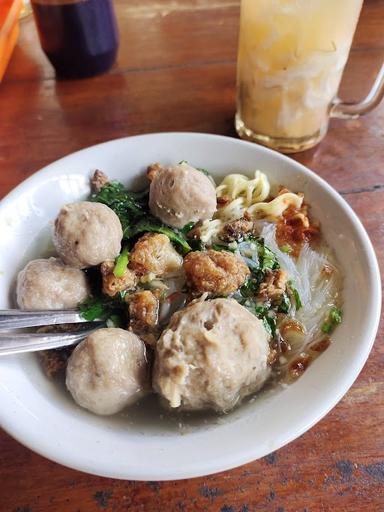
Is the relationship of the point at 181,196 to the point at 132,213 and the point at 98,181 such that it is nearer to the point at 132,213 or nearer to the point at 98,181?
the point at 132,213

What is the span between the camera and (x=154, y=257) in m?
1.23

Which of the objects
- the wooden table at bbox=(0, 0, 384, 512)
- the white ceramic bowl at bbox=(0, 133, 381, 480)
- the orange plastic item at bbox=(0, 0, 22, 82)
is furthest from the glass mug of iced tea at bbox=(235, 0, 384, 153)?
the orange plastic item at bbox=(0, 0, 22, 82)

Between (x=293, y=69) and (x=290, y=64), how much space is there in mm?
19

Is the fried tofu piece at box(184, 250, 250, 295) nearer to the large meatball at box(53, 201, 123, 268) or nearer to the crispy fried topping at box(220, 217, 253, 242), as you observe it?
the crispy fried topping at box(220, 217, 253, 242)

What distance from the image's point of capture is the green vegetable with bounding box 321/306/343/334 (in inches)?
43.1

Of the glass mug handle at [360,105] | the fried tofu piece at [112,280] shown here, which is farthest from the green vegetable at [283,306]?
the glass mug handle at [360,105]

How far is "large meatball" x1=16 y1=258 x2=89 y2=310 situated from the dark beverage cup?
120 centimetres

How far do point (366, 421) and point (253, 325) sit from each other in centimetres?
39

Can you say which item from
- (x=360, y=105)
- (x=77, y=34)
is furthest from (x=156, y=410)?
(x=77, y=34)

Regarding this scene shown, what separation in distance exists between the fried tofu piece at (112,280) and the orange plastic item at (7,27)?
1490 millimetres

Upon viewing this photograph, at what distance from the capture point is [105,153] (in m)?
1.43

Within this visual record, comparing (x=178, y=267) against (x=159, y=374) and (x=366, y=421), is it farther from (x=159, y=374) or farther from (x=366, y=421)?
(x=366, y=421)

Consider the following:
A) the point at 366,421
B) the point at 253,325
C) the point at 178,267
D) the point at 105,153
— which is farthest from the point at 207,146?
the point at 366,421

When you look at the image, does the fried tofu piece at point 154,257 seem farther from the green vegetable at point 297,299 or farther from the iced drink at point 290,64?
the iced drink at point 290,64
